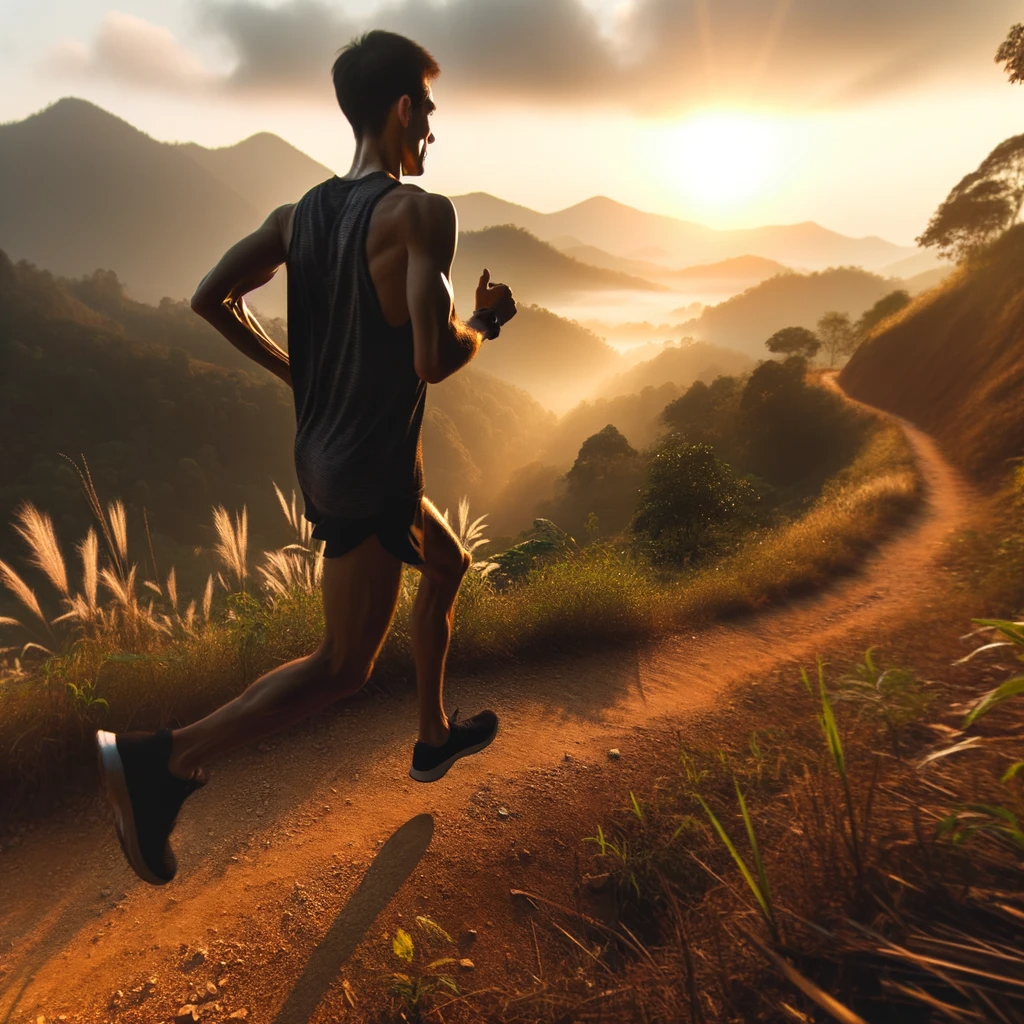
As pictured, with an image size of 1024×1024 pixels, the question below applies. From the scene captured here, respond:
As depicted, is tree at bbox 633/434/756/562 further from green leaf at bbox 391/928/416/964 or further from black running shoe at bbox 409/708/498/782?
green leaf at bbox 391/928/416/964

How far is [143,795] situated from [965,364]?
2423 cm

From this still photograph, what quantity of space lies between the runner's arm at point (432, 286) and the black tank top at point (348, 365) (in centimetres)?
15

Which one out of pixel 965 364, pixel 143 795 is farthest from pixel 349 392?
pixel 965 364

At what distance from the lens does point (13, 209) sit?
156m

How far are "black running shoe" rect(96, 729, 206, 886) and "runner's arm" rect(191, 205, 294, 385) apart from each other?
47.5 inches

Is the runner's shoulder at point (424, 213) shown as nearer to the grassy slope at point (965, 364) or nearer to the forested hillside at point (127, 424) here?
the grassy slope at point (965, 364)

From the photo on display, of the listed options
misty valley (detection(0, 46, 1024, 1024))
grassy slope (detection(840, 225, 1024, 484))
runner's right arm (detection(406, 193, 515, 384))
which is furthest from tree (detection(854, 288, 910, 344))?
runner's right arm (detection(406, 193, 515, 384))

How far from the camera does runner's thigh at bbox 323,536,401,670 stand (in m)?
1.90

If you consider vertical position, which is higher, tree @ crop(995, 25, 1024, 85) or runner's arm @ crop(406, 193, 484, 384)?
tree @ crop(995, 25, 1024, 85)

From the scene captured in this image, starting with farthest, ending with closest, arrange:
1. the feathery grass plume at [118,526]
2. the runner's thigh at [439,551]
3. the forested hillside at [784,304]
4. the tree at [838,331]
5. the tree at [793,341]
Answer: the forested hillside at [784,304], the tree at [838,331], the tree at [793,341], the feathery grass plume at [118,526], the runner's thigh at [439,551]

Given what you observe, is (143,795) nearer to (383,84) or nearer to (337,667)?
(337,667)

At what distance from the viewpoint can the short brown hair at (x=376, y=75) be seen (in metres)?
1.81

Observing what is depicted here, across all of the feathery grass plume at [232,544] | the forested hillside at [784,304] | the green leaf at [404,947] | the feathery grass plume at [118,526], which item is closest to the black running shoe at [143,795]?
the green leaf at [404,947]

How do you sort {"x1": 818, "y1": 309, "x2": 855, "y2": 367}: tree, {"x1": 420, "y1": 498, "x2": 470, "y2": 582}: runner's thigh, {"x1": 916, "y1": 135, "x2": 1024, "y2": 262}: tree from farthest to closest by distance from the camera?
1. {"x1": 818, "y1": 309, "x2": 855, "y2": 367}: tree
2. {"x1": 916, "y1": 135, "x2": 1024, "y2": 262}: tree
3. {"x1": 420, "y1": 498, "x2": 470, "y2": 582}: runner's thigh
